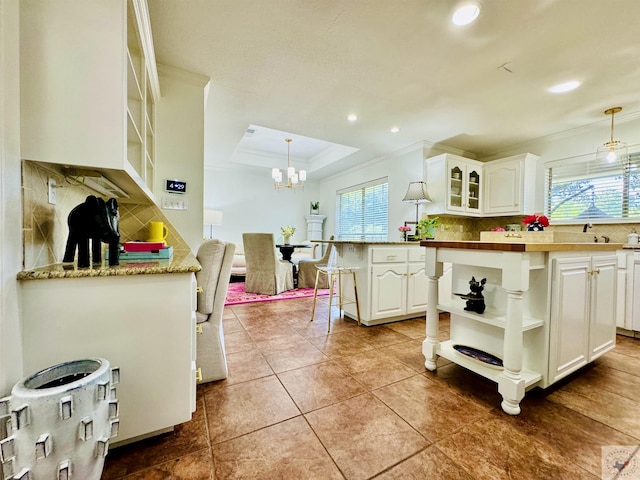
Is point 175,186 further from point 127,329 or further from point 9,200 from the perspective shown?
point 127,329

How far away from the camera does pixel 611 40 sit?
1.87 m

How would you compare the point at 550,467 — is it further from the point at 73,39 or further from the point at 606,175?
the point at 606,175

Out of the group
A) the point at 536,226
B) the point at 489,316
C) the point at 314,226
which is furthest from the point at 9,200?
the point at 314,226

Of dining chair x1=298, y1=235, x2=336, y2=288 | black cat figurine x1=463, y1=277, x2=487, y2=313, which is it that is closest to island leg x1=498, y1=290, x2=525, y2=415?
black cat figurine x1=463, y1=277, x2=487, y2=313

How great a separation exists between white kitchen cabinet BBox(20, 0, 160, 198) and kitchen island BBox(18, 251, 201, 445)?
48cm

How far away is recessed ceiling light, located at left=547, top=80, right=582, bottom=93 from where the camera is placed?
2.40 meters

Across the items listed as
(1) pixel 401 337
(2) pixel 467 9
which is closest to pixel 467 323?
(1) pixel 401 337

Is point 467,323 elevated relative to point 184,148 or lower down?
lower down

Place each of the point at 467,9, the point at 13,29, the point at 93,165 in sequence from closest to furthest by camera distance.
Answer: the point at 13,29
the point at 93,165
the point at 467,9

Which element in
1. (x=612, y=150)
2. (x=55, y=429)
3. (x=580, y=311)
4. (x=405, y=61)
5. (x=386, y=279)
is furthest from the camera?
(x=386, y=279)

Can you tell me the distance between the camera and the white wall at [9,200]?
35.0 inches

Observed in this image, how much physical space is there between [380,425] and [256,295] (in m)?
3.18

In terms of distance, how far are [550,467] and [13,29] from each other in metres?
2.69

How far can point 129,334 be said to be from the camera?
1116 mm
